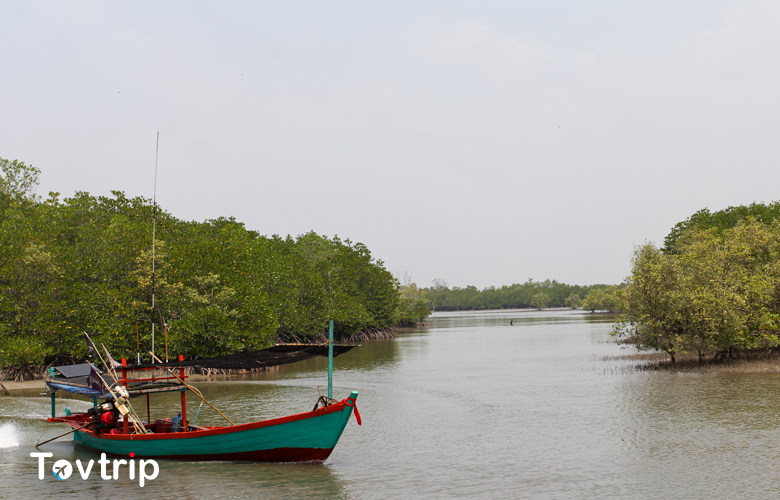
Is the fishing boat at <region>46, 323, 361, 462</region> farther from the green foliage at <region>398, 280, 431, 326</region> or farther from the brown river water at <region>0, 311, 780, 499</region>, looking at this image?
the green foliage at <region>398, 280, 431, 326</region>

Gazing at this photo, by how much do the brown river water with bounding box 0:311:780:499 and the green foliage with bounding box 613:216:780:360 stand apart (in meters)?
2.97

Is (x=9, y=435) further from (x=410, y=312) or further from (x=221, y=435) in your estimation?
(x=410, y=312)

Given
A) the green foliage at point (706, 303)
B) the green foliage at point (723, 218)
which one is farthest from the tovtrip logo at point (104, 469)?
the green foliage at point (723, 218)

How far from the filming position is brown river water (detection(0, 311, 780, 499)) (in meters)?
16.0

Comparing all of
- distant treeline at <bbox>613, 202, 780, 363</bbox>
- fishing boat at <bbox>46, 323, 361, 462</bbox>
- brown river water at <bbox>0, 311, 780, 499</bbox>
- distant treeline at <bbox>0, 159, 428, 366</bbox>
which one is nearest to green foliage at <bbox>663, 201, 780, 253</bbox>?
distant treeline at <bbox>613, 202, 780, 363</bbox>

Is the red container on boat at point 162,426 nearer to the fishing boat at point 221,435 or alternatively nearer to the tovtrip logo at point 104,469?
the fishing boat at point 221,435

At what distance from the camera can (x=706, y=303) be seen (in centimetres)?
3538

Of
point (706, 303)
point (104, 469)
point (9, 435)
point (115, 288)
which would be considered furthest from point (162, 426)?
point (706, 303)

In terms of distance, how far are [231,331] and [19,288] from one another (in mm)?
13506

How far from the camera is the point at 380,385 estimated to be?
36906 mm

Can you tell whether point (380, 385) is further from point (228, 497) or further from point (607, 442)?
point (228, 497)

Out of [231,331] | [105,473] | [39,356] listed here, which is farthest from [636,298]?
[39,356]

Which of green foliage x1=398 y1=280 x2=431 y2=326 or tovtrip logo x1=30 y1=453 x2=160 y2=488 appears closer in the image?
tovtrip logo x1=30 y1=453 x2=160 y2=488

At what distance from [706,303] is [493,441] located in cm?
2042
